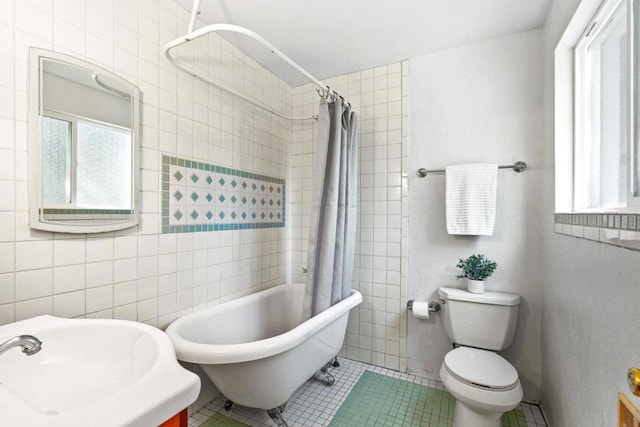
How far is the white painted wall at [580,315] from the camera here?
2.94ft

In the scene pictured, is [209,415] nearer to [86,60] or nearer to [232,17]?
[86,60]

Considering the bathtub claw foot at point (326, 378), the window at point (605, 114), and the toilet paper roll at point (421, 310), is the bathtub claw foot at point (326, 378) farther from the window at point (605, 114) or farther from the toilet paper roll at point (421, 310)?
the window at point (605, 114)

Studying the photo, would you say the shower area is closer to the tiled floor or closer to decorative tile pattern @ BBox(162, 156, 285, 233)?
decorative tile pattern @ BBox(162, 156, 285, 233)

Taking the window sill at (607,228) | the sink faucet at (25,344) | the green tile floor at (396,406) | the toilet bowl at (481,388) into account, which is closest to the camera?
the sink faucet at (25,344)

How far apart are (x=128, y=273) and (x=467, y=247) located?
203cm

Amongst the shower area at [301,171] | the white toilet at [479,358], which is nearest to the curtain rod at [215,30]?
the shower area at [301,171]

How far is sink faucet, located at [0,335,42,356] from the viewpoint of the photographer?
27.6 inches

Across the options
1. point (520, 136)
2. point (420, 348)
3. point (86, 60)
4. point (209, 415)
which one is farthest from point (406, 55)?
point (209, 415)

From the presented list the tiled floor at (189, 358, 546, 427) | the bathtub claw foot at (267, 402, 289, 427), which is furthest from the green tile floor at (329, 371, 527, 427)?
the bathtub claw foot at (267, 402, 289, 427)

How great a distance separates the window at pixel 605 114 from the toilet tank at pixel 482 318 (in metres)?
0.68

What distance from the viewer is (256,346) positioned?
130 cm

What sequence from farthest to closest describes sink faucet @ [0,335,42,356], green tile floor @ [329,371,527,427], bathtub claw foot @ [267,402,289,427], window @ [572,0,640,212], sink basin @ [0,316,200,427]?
green tile floor @ [329,371,527,427] < bathtub claw foot @ [267,402,289,427] < window @ [572,0,640,212] < sink faucet @ [0,335,42,356] < sink basin @ [0,316,200,427]

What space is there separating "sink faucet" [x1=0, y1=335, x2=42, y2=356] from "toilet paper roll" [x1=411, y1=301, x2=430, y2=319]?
6.41 ft

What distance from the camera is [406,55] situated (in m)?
2.20
